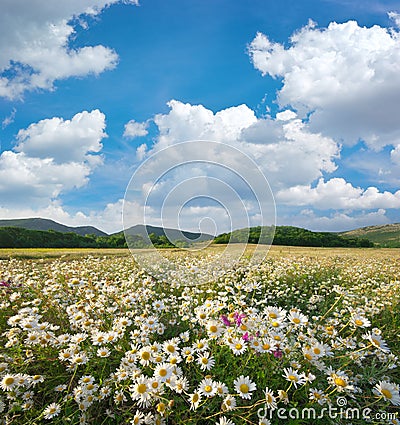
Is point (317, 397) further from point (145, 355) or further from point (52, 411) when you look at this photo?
point (52, 411)

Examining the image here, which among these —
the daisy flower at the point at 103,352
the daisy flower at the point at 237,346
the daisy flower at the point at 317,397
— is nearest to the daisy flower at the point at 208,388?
the daisy flower at the point at 237,346

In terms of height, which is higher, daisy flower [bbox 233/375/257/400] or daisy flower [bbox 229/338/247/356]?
daisy flower [bbox 229/338/247/356]

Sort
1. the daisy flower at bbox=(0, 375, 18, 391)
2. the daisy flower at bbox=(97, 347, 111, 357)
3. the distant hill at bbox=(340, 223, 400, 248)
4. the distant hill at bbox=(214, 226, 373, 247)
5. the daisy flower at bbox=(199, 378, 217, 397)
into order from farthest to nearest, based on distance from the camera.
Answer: the distant hill at bbox=(340, 223, 400, 248) → the distant hill at bbox=(214, 226, 373, 247) → the daisy flower at bbox=(97, 347, 111, 357) → the daisy flower at bbox=(0, 375, 18, 391) → the daisy flower at bbox=(199, 378, 217, 397)

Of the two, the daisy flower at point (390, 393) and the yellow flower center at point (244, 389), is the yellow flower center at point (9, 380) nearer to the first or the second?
the yellow flower center at point (244, 389)

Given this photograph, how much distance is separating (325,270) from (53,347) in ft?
22.5

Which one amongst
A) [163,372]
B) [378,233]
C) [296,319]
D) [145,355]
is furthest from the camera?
[378,233]

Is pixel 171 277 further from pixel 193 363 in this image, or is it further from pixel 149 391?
pixel 149 391

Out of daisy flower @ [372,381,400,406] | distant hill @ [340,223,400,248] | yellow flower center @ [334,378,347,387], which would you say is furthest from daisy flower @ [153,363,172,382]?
distant hill @ [340,223,400,248]

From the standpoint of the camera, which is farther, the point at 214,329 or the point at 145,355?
the point at 214,329

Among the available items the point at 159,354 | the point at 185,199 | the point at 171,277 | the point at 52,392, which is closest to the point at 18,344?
the point at 52,392

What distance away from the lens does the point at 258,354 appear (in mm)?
2781

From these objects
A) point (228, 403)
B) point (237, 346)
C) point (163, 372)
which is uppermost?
point (237, 346)

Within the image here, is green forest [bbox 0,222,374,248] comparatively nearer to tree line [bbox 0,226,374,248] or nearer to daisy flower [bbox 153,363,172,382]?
tree line [bbox 0,226,374,248]

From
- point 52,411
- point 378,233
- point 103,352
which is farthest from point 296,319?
point 378,233
